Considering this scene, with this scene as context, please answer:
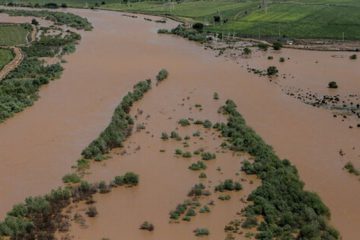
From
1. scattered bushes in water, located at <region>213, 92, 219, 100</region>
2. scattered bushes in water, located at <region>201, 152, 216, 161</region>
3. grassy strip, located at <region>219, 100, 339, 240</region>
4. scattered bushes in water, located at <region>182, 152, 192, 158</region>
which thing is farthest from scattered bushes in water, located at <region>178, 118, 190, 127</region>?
scattered bushes in water, located at <region>213, 92, 219, 100</region>

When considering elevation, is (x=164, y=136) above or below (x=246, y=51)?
below

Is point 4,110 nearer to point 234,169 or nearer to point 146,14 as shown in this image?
point 234,169

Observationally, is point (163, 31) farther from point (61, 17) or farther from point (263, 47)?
point (61, 17)

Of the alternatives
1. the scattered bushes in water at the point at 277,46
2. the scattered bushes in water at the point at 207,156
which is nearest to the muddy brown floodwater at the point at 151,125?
the scattered bushes in water at the point at 207,156

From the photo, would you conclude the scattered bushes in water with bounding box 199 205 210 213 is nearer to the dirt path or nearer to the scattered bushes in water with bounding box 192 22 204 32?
the dirt path

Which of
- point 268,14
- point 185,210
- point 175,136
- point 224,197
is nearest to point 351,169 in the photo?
point 224,197

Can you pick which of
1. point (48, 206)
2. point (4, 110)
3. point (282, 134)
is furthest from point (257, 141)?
point (4, 110)
